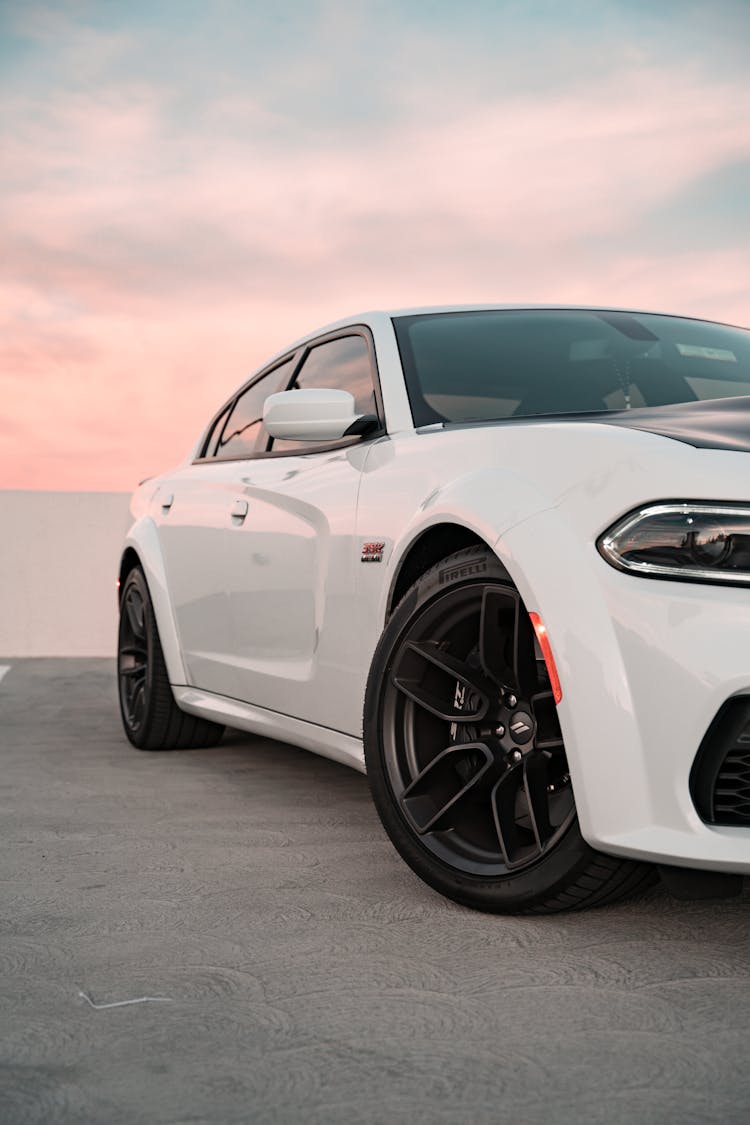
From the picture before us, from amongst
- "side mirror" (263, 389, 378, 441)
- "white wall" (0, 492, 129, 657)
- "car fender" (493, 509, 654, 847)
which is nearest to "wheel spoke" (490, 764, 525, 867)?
"car fender" (493, 509, 654, 847)

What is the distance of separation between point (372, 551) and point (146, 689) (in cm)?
224

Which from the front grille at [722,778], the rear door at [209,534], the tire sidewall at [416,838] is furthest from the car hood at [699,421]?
the rear door at [209,534]

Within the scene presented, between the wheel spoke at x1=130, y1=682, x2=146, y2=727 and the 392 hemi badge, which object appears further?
the wheel spoke at x1=130, y1=682, x2=146, y2=727

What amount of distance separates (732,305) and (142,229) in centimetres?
674

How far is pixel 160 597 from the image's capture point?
16.4ft

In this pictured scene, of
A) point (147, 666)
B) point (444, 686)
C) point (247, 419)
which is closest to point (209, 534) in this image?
point (247, 419)

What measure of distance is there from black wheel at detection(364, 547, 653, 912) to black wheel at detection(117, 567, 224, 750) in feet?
7.63

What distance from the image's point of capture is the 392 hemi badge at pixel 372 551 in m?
3.14

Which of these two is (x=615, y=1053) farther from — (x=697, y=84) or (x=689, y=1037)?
(x=697, y=84)

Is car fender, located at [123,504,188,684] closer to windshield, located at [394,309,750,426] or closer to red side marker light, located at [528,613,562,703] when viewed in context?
windshield, located at [394,309,750,426]

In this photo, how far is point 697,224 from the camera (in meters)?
7.12

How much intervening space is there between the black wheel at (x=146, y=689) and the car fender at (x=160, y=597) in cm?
8

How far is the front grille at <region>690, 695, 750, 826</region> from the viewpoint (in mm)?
2211

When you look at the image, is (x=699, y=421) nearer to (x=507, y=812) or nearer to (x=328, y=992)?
(x=507, y=812)
